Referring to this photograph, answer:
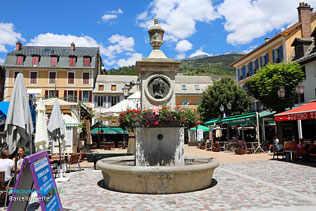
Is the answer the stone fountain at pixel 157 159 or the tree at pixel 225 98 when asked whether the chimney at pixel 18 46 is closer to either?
the tree at pixel 225 98

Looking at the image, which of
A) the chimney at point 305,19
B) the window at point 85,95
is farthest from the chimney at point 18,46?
the chimney at point 305,19

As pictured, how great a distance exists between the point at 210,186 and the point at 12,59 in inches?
1609

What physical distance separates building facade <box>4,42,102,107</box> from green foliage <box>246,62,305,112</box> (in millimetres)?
28113

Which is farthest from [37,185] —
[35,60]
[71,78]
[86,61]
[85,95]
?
[35,60]

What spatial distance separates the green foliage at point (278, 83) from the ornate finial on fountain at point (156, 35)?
1233cm

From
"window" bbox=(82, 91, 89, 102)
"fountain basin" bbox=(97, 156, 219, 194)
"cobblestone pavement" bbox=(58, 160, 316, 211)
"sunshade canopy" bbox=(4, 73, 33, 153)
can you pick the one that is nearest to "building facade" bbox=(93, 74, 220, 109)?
"window" bbox=(82, 91, 89, 102)

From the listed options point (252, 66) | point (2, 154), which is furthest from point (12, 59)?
point (2, 154)

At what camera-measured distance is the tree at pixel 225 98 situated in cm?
3022

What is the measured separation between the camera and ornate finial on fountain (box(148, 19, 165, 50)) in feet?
26.8

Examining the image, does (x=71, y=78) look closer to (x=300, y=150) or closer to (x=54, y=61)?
(x=54, y=61)

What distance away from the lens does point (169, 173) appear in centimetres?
570

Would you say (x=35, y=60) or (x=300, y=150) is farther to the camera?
(x=35, y=60)

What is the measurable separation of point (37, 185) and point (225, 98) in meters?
28.5

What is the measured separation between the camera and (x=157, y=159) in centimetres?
675
